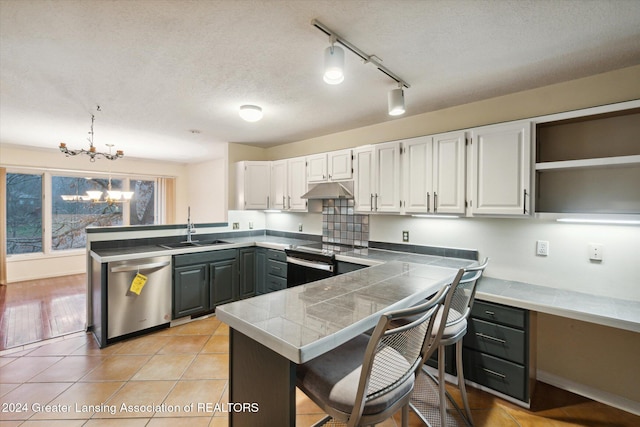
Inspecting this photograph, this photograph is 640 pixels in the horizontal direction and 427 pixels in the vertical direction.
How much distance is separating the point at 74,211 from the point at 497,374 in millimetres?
7510

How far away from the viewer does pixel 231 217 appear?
4602 millimetres

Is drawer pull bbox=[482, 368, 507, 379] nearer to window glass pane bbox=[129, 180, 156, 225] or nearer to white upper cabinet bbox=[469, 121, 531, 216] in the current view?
white upper cabinet bbox=[469, 121, 531, 216]

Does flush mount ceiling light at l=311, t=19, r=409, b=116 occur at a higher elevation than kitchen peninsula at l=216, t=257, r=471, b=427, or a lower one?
higher

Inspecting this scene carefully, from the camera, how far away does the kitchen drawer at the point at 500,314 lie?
2.00m

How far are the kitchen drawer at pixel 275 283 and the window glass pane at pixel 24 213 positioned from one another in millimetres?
4892

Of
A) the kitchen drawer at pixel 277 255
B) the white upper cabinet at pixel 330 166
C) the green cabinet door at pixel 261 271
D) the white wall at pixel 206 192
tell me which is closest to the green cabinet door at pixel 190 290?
the green cabinet door at pixel 261 271

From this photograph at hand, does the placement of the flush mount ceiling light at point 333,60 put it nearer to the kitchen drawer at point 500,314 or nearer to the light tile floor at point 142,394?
the kitchen drawer at point 500,314

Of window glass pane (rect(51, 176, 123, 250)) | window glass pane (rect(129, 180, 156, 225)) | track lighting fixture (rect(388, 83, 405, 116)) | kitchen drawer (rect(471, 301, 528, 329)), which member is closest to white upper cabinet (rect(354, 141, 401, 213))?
track lighting fixture (rect(388, 83, 405, 116))

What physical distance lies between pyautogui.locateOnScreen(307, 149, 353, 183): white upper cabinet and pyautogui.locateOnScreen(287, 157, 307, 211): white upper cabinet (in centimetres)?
11

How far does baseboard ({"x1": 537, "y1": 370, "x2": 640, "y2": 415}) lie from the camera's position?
2037 millimetres

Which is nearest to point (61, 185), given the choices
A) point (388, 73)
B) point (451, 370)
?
point (388, 73)

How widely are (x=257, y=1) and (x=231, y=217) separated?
3561mm

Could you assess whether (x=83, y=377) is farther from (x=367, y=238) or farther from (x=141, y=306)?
(x=367, y=238)

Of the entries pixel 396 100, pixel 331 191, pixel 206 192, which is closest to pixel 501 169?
pixel 396 100
